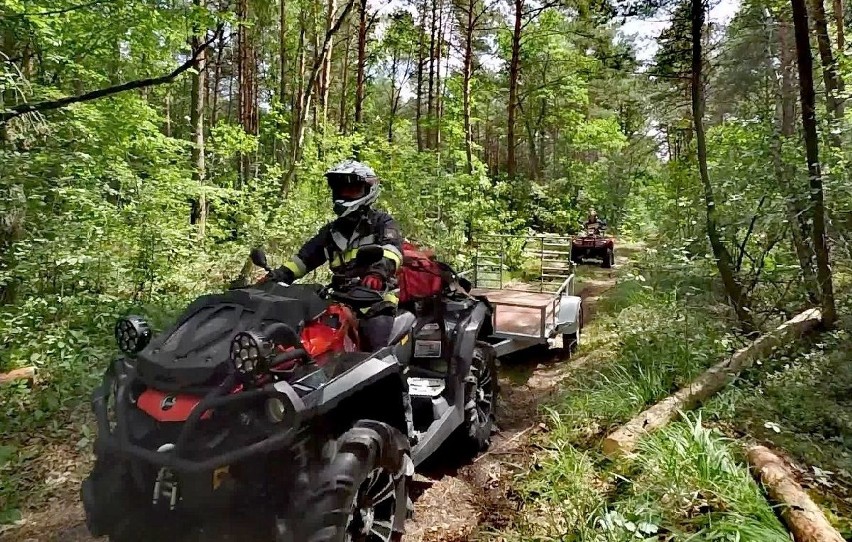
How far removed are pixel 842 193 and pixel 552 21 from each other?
1439 centimetres

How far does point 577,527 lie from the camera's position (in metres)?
3.15

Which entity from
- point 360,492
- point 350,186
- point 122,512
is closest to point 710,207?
point 350,186

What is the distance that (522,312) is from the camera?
275 inches

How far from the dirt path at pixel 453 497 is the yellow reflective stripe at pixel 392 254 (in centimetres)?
167

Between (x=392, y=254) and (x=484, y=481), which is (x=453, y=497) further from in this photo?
(x=392, y=254)

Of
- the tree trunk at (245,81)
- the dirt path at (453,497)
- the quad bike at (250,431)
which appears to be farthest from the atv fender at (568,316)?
the tree trunk at (245,81)

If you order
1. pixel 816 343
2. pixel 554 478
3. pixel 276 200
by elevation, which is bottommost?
pixel 554 478

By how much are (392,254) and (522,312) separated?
12.1 ft

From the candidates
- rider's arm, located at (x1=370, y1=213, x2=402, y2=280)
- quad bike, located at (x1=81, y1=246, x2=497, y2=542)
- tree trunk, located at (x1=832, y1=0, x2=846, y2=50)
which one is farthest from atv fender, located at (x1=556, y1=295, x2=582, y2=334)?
tree trunk, located at (x1=832, y1=0, x2=846, y2=50)

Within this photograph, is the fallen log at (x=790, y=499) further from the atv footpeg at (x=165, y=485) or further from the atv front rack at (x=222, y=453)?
the atv footpeg at (x=165, y=485)

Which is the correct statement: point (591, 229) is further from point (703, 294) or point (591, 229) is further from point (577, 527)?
point (577, 527)

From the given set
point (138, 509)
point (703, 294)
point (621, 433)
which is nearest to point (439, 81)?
point (703, 294)

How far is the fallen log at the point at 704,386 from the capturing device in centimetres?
401

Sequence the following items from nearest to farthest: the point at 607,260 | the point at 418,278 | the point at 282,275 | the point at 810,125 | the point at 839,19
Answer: the point at 282,275, the point at 418,278, the point at 810,125, the point at 839,19, the point at 607,260
